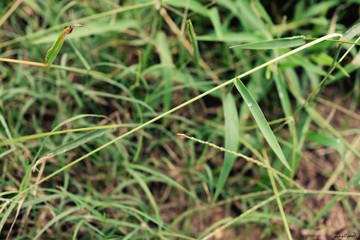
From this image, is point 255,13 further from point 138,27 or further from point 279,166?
point 279,166

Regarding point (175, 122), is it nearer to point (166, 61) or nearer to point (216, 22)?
point (166, 61)

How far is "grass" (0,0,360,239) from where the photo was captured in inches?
46.7

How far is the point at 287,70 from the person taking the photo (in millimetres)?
1332

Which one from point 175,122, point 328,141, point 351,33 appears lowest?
point 328,141

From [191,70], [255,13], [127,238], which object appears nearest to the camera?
[127,238]

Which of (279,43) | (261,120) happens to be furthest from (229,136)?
(279,43)

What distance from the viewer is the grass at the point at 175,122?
1.19 metres

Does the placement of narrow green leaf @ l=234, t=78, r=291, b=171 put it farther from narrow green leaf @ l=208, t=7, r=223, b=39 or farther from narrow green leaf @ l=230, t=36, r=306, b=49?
narrow green leaf @ l=208, t=7, r=223, b=39

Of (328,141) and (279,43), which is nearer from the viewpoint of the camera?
(279,43)

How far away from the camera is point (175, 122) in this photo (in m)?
1.39

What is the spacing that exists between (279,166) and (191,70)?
467 mm

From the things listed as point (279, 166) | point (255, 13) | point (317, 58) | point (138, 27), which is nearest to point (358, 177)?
point (279, 166)

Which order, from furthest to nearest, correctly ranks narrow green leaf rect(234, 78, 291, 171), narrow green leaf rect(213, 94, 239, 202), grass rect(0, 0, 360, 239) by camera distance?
grass rect(0, 0, 360, 239) → narrow green leaf rect(213, 94, 239, 202) → narrow green leaf rect(234, 78, 291, 171)

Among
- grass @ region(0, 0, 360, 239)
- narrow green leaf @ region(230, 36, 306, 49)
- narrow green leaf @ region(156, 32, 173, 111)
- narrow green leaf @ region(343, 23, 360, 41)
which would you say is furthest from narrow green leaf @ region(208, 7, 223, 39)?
narrow green leaf @ region(343, 23, 360, 41)
